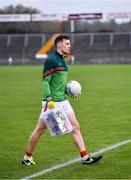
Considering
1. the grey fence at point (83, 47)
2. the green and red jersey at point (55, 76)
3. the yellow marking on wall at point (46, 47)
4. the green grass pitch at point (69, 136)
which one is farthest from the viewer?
the yellow marking on wall at point (46, 47)

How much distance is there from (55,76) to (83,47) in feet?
196

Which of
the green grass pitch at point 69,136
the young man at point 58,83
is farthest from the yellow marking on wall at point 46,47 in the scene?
the young man at point 58,83

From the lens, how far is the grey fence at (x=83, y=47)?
64.8 metres

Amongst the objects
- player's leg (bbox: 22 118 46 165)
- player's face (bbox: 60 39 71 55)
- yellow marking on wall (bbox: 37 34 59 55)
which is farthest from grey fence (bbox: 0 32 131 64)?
player's face (bbox: 60 39 71 55)

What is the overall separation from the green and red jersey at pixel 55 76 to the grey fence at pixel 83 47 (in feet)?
173

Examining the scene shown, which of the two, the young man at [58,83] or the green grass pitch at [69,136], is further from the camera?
the young man at [58,83]

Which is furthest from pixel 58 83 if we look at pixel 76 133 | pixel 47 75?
pixel 76 133

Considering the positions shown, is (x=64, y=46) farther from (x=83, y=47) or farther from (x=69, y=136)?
(x=83, y=47)

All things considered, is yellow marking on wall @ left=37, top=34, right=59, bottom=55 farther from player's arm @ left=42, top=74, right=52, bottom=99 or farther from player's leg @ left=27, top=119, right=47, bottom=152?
player's arm @ left=42, top=74, right=52, bottom=99

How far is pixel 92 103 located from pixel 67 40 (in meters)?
10.8

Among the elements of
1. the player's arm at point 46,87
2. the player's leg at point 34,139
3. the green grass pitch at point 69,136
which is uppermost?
the player's arm at point 46,87

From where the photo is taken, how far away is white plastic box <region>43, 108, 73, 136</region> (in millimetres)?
9570

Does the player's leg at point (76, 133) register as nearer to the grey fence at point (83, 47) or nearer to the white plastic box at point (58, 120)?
the white plastic box at point (58, 120)

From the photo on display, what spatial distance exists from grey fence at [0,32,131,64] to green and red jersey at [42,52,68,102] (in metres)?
52.6
